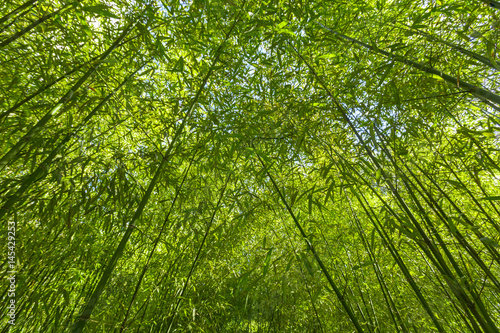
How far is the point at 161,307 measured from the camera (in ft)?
7.25

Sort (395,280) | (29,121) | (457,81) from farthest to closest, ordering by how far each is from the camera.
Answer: (395,280)
(29,121)
(457,81)

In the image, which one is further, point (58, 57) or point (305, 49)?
point (305, 49)

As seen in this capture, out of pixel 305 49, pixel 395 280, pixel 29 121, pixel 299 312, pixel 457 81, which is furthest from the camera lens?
pixel 299 312

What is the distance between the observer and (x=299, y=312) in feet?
11.2

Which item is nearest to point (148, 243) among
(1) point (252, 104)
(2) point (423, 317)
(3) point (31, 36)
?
(1) point (252, 104)

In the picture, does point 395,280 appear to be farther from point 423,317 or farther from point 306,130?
point 306,130

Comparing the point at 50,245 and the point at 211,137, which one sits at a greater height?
the point at 211,137

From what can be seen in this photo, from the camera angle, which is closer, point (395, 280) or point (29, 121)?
point (29, 121)

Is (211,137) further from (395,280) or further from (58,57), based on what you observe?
(395,280)

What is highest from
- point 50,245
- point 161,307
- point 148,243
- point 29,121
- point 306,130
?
point 306,130

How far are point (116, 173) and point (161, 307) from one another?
124 cm

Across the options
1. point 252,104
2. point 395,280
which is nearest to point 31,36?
point 252,104

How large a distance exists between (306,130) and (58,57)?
6.15 ft

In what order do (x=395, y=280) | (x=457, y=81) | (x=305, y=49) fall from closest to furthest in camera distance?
1. (x=457, y=81)
2. (x=305, y=49)
3. (x=395, y=280)
